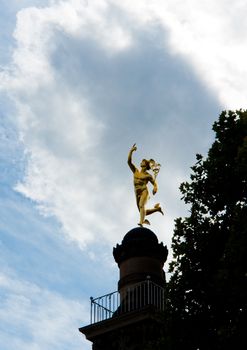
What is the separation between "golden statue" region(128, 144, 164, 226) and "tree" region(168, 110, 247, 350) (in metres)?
9.21

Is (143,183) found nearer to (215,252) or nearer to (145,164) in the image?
(145,164)

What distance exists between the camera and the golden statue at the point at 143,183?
33.1 m

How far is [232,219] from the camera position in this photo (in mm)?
21859

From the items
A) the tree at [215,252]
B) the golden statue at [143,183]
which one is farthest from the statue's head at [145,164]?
the tree at [215,252]

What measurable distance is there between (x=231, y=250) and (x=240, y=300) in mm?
1377

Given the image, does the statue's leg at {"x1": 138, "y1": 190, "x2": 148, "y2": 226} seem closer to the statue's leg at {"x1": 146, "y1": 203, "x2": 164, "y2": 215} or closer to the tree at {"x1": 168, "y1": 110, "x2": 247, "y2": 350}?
the statue's leg at {"x1": 146, "y1": 203, "x2": 164, "y2": 215}

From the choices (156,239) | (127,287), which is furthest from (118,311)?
(156,239)

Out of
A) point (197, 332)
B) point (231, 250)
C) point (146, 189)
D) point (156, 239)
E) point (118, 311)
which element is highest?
point (146, 189)

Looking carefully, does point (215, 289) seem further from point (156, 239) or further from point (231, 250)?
point (156, 239)

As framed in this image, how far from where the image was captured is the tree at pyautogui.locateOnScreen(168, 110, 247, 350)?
68.0 feet

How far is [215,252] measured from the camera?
22.6 m

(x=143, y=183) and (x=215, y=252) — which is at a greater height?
(x=143, y=183)

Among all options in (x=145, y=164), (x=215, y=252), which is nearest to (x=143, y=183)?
(x=145, y=164)

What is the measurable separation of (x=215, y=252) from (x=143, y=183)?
11322 millimetres
